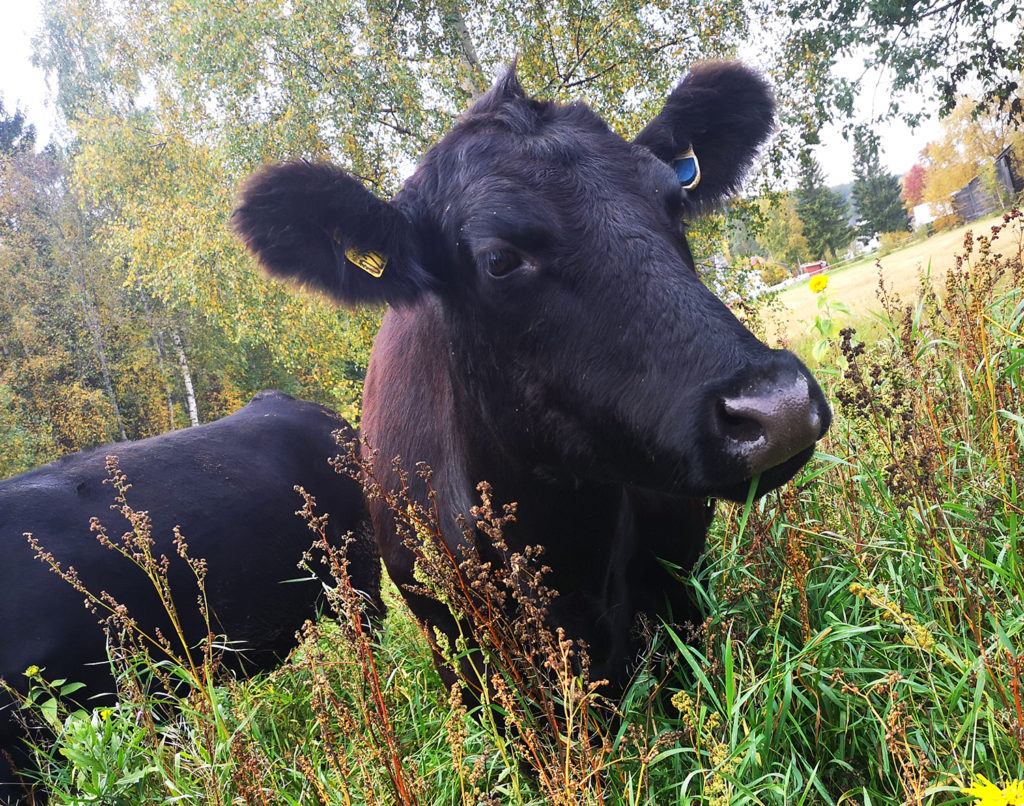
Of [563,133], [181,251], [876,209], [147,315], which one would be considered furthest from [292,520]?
[876,209]

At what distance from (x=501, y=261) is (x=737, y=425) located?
933 millimetres

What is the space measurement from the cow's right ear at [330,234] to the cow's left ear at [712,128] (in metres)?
1.22

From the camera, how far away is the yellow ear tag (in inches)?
93.2

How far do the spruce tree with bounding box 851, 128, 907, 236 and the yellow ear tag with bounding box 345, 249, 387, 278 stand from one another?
82.4m

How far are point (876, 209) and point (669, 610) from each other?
278 feet

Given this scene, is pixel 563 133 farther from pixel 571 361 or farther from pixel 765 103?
pixel 765 103

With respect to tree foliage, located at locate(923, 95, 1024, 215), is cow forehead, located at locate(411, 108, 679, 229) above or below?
below

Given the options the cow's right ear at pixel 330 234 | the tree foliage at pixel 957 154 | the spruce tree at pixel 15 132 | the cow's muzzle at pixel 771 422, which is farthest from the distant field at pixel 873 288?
the spruce tree at pixel 15 132

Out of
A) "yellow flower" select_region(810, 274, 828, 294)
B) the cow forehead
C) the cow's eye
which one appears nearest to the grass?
"yellow flower" select_region(810, 274, 828, 294)

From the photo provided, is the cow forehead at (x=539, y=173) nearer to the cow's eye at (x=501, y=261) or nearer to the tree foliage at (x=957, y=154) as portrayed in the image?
the cow's eye at (x=501, y=261)

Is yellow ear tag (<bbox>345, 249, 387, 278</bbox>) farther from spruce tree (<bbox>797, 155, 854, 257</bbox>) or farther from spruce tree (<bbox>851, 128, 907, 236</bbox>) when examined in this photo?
spruce tree (<bbox>851, 128, 907, 236</bbox>)

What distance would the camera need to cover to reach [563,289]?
2.00 meters

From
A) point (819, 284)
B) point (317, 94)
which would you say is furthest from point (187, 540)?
point (317, 94)

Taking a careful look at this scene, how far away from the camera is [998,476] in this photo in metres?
2.35
